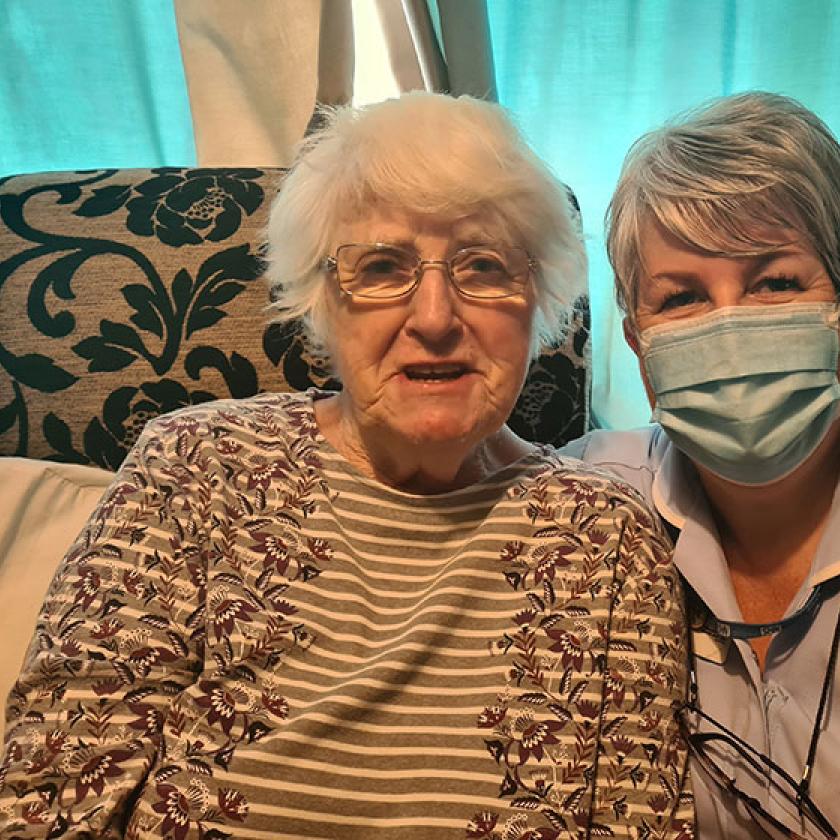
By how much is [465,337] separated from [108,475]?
27.1 inches

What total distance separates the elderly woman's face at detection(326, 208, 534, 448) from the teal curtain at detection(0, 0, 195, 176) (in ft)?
3.75

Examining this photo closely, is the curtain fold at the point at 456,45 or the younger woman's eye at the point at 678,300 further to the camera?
the curtain fold at the point at 456,45

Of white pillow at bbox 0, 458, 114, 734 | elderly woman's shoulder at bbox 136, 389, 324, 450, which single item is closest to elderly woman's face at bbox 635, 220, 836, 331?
elderly woman's shoulder at bbox 136, 389, 324, 450

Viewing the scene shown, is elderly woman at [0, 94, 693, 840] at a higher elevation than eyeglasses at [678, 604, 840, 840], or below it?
higher

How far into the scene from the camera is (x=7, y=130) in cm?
211

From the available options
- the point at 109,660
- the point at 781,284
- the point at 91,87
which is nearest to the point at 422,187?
the point at 781,284

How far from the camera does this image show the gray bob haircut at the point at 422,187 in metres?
1.16

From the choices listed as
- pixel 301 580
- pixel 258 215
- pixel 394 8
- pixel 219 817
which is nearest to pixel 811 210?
pixel 301 580

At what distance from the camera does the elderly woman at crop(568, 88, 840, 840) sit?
112 cm

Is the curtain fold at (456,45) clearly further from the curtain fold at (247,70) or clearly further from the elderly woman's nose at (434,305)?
the elderly woman's nose at (434,305)

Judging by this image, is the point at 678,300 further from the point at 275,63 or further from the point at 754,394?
the point at 275,63

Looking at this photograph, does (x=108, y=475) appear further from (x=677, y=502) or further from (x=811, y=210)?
(x=811, y=210)

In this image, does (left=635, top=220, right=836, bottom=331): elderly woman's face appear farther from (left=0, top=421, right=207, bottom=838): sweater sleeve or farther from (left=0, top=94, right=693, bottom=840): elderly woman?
(left=0, top=421, right=207, bottom=838): sweater sleeve

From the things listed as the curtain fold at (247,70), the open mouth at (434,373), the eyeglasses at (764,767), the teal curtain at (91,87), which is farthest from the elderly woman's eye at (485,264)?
the teal curtain at (91,87)
